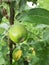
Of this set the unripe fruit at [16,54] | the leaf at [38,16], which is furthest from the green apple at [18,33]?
the unripe fruit at [16,54]

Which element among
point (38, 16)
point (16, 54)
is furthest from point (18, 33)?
point (16, 54)

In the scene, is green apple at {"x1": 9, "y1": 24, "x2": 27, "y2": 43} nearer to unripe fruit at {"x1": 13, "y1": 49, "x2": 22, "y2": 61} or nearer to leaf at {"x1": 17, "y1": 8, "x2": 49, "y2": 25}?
leaf at {"x1": 17, "y1": 8, "x2": 49, "y2": 25}

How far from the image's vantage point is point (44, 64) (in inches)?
54.0

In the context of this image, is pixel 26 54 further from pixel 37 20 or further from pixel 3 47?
pixel 37 20

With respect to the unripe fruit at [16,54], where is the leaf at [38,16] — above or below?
above

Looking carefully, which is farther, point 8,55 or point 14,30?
point 8,55

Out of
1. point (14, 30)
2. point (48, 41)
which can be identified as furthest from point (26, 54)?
point (14, 30)

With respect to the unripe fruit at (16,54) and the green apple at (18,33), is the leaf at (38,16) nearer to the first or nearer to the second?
the green apple at (18,33)

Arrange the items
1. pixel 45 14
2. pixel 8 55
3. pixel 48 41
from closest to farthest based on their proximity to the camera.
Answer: pixel 45 14, pixel 48 41, pixel 8 55

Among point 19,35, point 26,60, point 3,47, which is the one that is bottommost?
point 26,60

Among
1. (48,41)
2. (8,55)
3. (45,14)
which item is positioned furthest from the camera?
(8,55)

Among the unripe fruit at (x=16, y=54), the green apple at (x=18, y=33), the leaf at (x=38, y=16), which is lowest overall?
the unripe fruit at (x=16, y=54)

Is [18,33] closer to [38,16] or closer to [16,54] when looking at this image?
[38,16]

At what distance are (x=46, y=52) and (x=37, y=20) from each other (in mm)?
383
